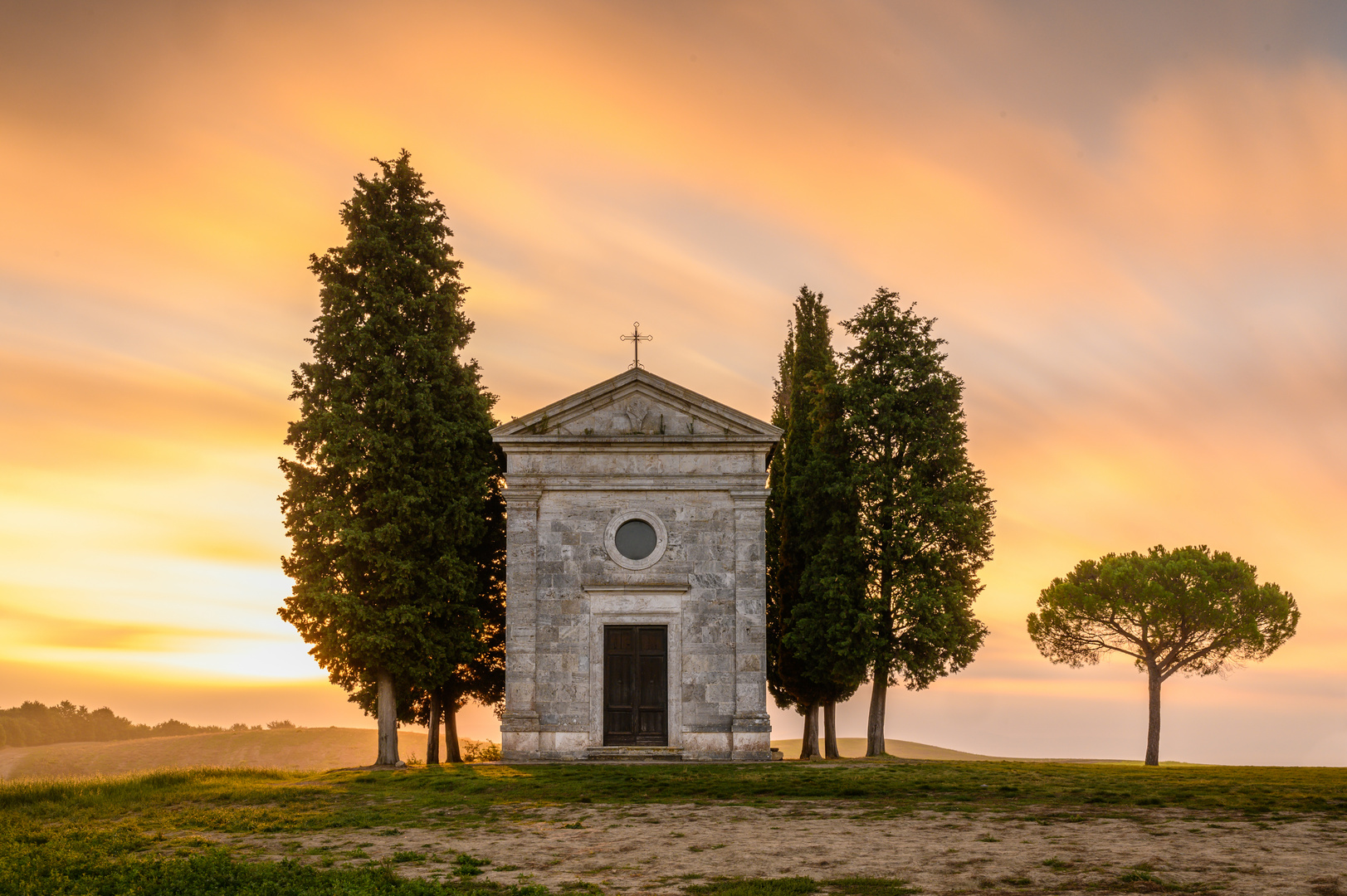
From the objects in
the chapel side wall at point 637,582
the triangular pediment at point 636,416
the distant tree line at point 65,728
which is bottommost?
the distant tree line at point 65,728

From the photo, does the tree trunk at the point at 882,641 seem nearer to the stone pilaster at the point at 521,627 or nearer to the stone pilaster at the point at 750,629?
the stone pilaster at the point at 750,629

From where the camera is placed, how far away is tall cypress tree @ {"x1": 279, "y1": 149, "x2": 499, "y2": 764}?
2850 centimetres

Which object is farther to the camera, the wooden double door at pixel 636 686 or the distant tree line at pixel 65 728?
the distant tree line at pixel 65 728

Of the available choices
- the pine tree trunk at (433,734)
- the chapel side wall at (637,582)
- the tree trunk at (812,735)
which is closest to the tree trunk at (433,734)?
the pine tree trunk at (433,734)

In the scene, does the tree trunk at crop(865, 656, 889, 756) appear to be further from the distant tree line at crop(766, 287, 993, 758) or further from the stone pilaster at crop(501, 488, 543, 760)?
the stone pilaster at crop(501, 488, 543, 760)

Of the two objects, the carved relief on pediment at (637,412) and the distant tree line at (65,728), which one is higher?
the carved relief on pediment at (637,412)

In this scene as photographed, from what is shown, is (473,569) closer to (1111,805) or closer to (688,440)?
(688,440)

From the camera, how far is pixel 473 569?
3058cm

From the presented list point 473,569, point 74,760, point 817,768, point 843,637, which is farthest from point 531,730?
point 74,760

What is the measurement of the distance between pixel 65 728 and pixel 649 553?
4027 centimetres

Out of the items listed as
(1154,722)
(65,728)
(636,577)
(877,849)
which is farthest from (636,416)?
(65,728)

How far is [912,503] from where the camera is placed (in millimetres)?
32156

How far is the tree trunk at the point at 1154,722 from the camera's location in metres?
37.5

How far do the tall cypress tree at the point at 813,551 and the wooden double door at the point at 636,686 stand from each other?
5859 mm
